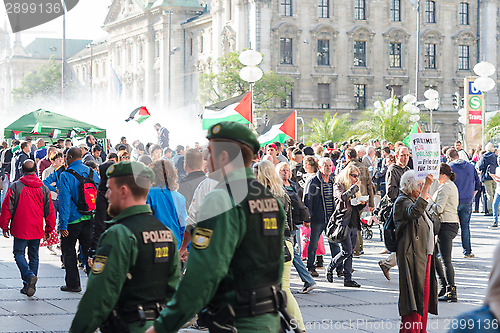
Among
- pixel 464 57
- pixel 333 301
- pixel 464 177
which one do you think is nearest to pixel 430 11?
pixel 464 57

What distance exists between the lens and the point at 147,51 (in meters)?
90.8

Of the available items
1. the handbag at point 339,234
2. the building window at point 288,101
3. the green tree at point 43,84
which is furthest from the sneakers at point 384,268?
the green tree at point 43,84

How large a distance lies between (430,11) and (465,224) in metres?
57.0

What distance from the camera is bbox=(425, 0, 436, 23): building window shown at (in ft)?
227

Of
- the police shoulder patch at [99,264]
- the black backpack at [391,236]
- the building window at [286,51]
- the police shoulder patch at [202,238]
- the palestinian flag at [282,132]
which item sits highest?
the building window at [286,51]

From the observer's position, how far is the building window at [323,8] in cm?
6725

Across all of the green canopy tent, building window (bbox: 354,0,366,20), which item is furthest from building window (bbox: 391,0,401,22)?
the green canopy tent

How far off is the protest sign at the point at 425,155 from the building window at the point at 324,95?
58232 millimetres

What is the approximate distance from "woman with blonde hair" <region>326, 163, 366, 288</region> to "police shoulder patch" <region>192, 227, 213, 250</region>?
7802mm

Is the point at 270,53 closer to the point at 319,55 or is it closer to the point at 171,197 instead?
the point at 319,55

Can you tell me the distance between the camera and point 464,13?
2776 inches

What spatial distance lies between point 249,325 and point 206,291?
31 centimetres

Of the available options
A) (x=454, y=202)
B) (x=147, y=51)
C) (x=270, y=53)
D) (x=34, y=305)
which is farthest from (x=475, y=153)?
(x=147, y=51)

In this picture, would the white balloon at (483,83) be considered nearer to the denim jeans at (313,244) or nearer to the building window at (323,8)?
the denim jeans at (313,244)
